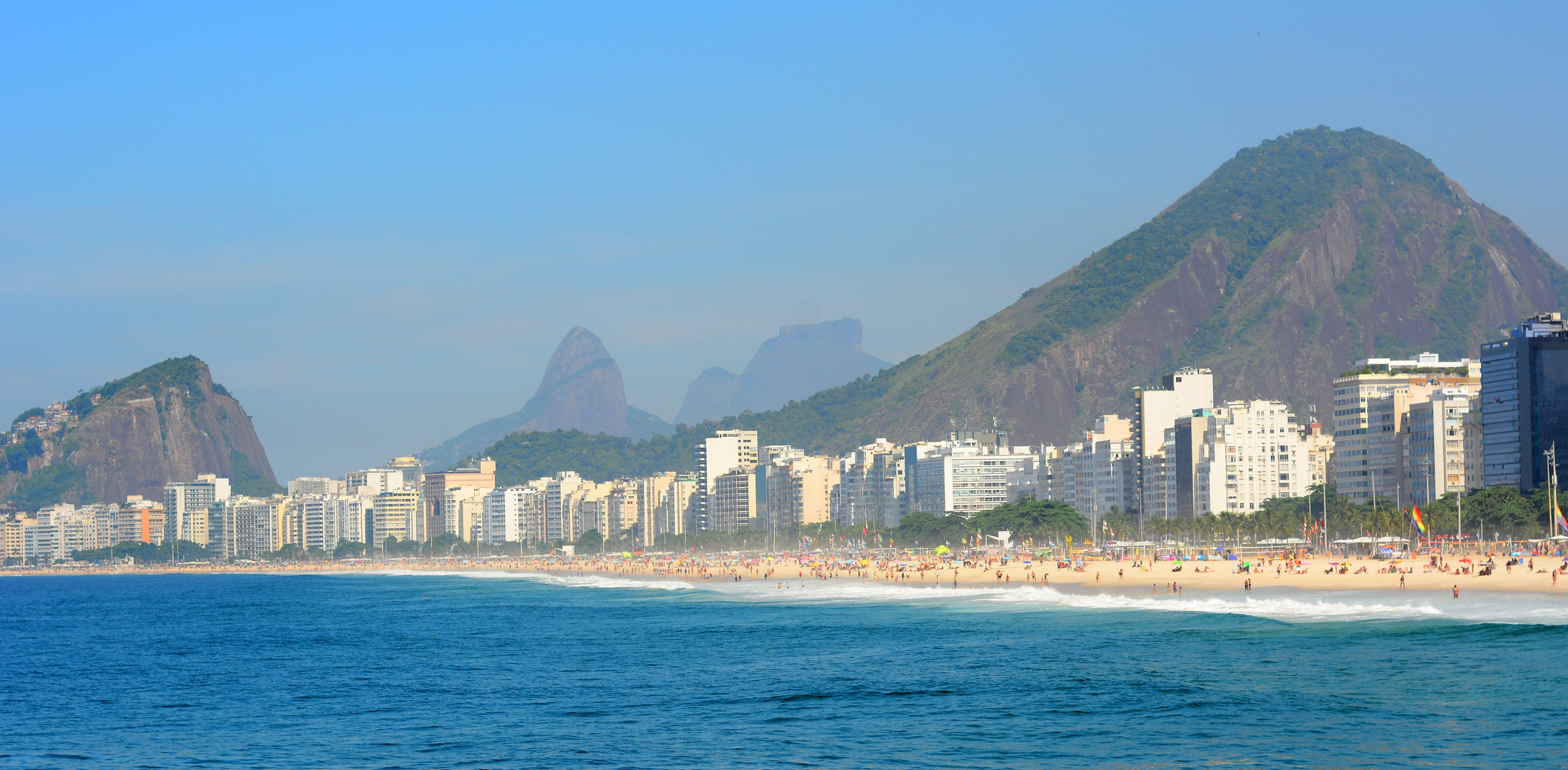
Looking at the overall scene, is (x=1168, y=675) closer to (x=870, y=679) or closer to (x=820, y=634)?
(x=870, y=679)

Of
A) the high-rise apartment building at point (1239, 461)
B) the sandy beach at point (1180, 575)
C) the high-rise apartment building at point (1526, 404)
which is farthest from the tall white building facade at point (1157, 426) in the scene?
the high-rise apartment building at point (1526, 404)

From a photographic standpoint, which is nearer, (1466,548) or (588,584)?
(1466,548)

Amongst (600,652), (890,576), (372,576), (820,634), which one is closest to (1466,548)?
(890,576)

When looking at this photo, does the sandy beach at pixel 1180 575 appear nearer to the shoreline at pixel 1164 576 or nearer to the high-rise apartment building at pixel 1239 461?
the shoreline at pixel 1164 576

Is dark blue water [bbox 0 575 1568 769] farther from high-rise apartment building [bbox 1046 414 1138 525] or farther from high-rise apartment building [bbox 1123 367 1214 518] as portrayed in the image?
high-rise apartment building [bbox 1046 414 1138 525]

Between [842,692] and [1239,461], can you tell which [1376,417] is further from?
[842,692]
